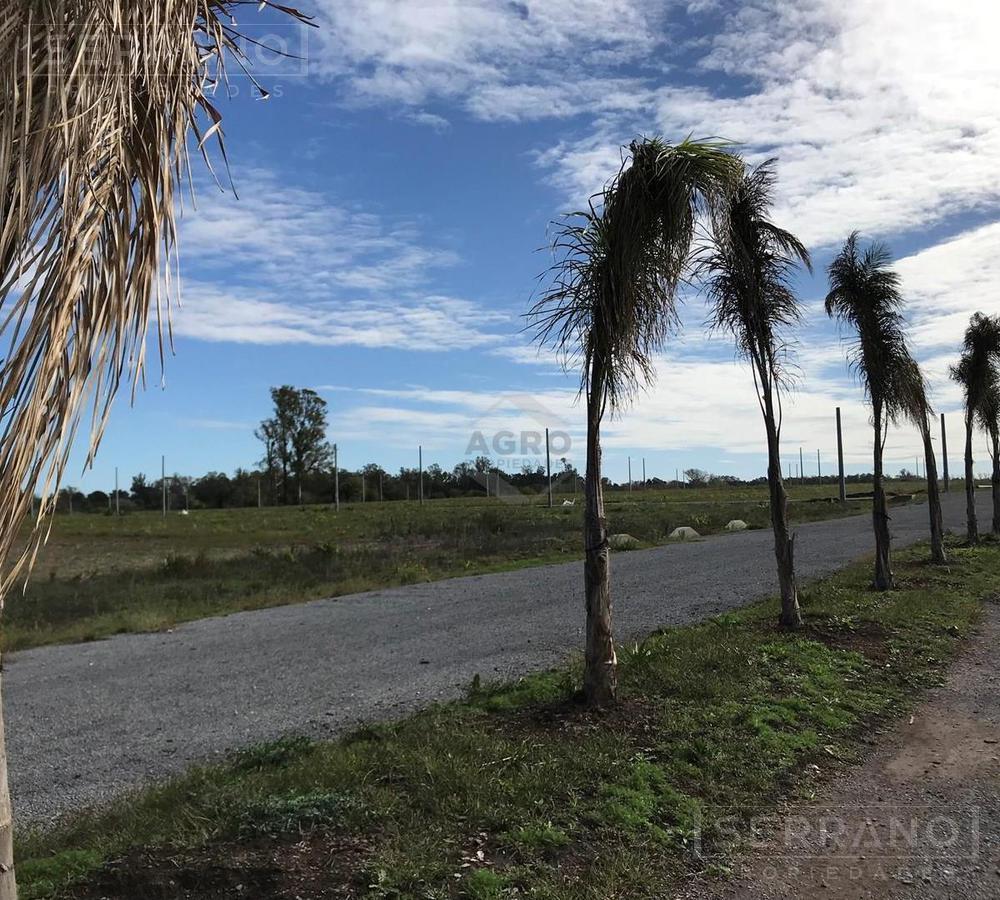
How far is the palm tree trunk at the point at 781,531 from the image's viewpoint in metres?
9.80

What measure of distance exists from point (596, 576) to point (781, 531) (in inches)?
182

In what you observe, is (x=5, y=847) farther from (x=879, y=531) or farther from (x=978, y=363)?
(x=978, y=363)

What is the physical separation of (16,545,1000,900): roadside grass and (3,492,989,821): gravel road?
126 centimetres

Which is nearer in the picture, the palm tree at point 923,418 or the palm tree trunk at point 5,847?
the palm tree trunk at point 5,847

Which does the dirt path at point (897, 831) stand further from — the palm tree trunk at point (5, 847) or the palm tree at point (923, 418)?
the palm tree at point (923, 418)

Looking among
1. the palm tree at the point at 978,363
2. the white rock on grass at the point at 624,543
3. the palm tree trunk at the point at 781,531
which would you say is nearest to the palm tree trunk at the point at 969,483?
the palm tree at the point at 978,363

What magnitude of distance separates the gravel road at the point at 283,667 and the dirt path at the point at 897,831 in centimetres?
423

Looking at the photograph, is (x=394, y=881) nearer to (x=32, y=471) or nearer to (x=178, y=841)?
(x=178, y=841)

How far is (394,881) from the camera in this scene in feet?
11.8

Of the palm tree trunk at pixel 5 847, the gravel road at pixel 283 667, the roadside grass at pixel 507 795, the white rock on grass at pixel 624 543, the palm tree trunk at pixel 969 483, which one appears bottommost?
the gravel road at pixel 283 667

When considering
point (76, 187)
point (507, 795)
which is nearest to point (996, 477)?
point (507, 795)

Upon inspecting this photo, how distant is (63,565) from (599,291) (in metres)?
30.3

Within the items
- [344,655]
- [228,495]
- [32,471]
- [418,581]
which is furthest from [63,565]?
[228,495]

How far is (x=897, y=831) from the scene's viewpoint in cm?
445
